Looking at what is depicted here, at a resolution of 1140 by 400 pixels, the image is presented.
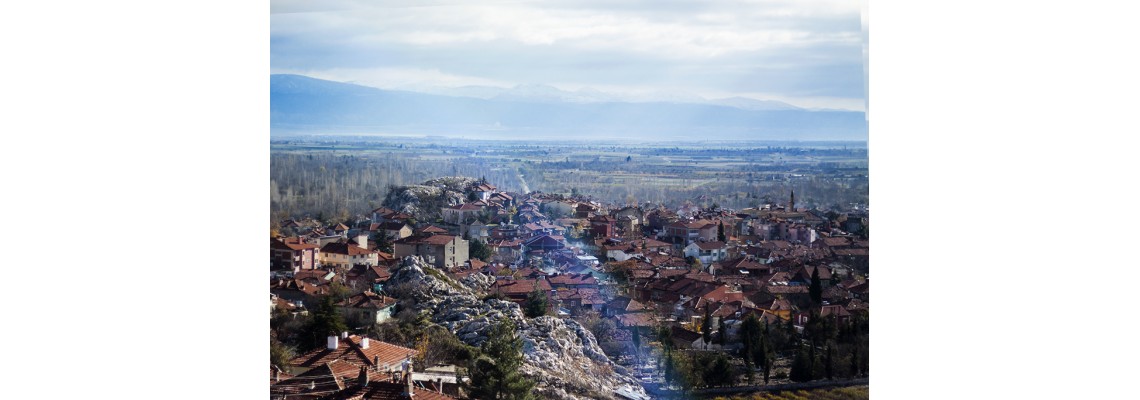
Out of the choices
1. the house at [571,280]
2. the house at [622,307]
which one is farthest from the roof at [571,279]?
the house at [622,307]

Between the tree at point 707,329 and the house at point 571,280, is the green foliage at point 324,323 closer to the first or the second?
the house at point 571,280

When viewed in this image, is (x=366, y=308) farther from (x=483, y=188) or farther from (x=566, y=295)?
(x=566, y=295)

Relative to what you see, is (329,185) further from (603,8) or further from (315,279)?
(603,8)

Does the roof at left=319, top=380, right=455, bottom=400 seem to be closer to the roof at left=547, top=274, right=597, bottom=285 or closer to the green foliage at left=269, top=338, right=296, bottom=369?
the green foliage at left=269, top=338, right=296, bottom=369

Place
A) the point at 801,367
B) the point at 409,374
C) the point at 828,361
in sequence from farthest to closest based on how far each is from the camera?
the point at 409,374
the point at 801,367
the point at 828,361

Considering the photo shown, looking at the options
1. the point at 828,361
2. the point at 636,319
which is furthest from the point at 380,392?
the point at 828,361
